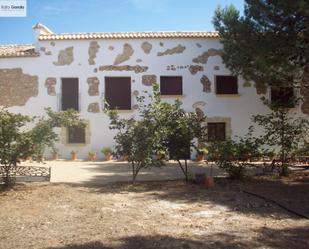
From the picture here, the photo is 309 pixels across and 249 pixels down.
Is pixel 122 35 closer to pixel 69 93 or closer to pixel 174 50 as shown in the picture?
pixel 174 50

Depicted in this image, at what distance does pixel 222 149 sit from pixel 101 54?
9390 mm

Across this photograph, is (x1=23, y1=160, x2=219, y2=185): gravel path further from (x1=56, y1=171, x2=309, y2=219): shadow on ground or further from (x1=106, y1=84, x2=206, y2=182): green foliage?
(x1=106, y1=84, x2=206, y2=182): green foliage

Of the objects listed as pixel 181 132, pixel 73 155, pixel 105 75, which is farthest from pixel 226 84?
pixel 181 132

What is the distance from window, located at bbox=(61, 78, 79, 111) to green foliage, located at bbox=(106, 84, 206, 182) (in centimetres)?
851

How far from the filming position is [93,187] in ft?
31.0

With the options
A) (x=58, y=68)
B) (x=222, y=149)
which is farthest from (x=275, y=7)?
(x=58, y=68)

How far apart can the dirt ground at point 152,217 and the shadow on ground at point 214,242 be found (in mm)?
13

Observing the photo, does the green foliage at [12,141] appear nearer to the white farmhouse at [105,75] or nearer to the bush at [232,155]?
the bush at [232,155]

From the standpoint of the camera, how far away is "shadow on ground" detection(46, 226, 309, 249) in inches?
200

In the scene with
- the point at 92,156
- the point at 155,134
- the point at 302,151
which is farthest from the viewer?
the point at 92,156

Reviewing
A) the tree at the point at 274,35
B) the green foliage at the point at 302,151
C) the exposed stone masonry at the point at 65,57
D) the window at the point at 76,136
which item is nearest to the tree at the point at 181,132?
the green foliage at the point at 302,151

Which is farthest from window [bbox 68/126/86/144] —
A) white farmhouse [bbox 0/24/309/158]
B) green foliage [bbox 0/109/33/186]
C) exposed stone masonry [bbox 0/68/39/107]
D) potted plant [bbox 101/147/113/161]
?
green foliage [bbox 0/109/33/186]

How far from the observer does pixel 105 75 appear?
17.8 meters

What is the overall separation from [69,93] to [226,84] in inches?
284
